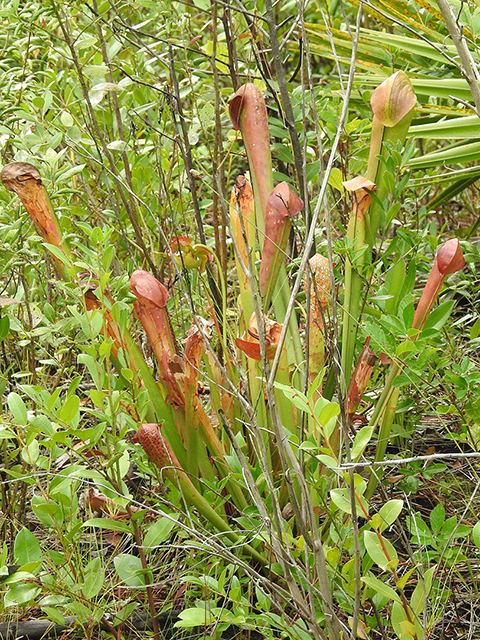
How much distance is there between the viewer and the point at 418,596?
858mm

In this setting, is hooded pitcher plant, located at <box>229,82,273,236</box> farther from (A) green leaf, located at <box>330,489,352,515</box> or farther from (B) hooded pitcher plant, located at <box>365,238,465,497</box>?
(A) green leaf, located at <box>330,489,352,515</box>

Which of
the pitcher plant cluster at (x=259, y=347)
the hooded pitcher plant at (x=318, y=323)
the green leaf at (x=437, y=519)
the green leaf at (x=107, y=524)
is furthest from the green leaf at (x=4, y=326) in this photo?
the green leaf at (x=437, y=519)

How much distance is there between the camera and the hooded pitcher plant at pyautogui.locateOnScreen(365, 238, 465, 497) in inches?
41.1

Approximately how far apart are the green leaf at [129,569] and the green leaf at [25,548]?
0.14 m

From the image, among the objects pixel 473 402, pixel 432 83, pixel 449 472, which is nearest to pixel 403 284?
pixel 473 402

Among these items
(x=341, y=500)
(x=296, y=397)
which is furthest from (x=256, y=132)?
(x=341, y=500)

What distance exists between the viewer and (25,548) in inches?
36.6

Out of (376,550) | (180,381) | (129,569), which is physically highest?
(180,381)

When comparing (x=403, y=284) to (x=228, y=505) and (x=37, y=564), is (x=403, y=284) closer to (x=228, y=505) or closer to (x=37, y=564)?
(x=228, y=505)

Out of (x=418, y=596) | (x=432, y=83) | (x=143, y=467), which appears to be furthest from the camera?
(x=432, y=83)

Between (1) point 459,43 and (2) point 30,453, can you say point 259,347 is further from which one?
(1) point 459,43

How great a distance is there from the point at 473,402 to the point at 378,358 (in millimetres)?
240

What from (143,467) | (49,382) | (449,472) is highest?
(143,467)

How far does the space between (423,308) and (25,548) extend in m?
0.73
